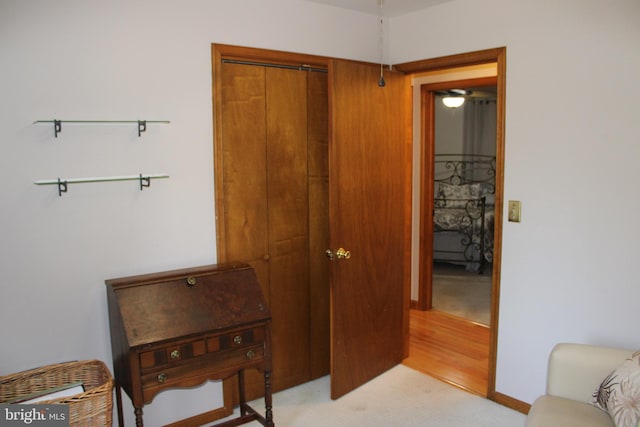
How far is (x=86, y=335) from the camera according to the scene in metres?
2.40

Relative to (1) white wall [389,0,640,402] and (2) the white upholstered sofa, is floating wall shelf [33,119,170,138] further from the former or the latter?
(2) the white upholstered sofa

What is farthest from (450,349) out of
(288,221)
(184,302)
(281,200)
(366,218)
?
(184,302)

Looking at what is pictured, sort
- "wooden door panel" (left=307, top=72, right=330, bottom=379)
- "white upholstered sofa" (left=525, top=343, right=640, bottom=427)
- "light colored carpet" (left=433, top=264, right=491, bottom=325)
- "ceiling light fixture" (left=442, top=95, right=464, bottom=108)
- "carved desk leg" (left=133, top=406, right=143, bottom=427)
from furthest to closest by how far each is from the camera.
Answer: "ceiling light fixture" (left=442, top=95, right=464, bottom=108), "light colored carpet" (left=433, top=264, right=491, bottom=325), "wooden door panel" (left=307, top=72, right=330, bottom=379), "carved desk leg" (left=133, top=406, right=143, bottom=427), "white upholstered sofa" (left=525, top=343, right=640, bottom=427)

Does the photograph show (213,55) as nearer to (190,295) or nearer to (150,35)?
(150,35)

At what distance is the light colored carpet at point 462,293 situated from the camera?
468 cm

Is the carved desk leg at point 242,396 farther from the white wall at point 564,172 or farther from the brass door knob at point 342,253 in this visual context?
the white wall at point 564,172

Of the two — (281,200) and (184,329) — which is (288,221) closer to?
(281,200)

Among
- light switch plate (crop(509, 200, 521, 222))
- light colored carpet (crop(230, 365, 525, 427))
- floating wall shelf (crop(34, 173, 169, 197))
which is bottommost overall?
light colored carpet (crop(230, 365, 525, 427))

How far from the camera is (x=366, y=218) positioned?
10.6 feet

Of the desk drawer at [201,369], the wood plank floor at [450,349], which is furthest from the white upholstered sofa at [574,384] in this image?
the desk drawer at [201,369]

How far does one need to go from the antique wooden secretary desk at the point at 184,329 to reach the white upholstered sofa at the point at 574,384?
1.28 metres

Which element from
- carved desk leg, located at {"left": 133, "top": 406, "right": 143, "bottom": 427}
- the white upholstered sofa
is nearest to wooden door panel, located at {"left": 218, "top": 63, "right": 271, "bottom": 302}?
carved desk leg, located at {"left": 133, "top": 406, "right": 143, "bottom": 427}

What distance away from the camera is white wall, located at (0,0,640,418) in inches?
87.6

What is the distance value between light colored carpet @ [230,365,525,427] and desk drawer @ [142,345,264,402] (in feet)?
1.92
